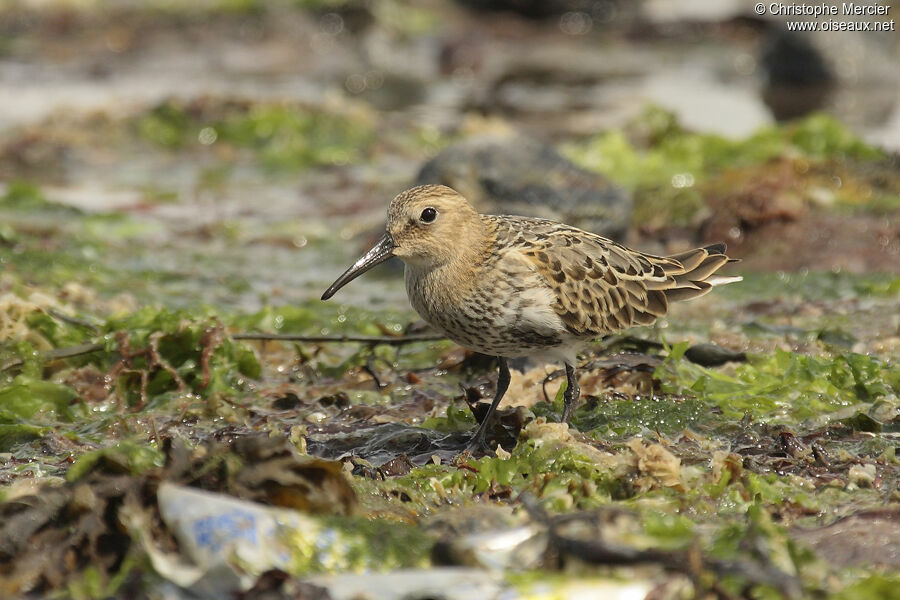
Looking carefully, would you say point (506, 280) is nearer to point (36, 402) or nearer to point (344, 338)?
point (344, 338)

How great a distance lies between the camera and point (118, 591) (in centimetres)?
337

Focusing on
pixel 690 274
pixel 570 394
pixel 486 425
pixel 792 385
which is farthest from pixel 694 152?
pixel 486 425

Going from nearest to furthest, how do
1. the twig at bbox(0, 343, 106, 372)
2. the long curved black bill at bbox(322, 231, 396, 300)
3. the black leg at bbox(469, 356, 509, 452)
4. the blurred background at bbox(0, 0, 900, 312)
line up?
the black leg at bbox(469, 356, 509, 452), the long curved black bill at bbox(322, 231, 396, 300), the twig at bbox(0, 343, 106, 372), the blurred background at bbox(0, 0, 900, 312)

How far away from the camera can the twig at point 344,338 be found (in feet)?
20.4

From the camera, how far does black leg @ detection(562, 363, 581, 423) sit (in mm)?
5340

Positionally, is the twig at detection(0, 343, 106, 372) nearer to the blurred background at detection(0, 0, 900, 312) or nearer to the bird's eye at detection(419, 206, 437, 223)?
the blurred background at detection(0, 0, 900, 312)

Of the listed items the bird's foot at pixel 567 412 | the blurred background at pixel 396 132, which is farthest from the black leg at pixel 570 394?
the blurred background at pixel 396 132

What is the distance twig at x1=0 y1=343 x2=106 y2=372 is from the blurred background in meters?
1.48

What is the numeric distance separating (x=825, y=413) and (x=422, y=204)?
2.06 meters

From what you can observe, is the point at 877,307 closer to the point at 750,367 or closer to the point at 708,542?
the point at 750,367

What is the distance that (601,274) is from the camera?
5.60m

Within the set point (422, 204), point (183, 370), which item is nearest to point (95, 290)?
point (183, 370)

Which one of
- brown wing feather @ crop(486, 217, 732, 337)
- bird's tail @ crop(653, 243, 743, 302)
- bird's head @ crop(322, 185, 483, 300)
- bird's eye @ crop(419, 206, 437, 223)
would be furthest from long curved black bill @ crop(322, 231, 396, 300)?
bird's tail @ crop(653, 243, 743, 302)

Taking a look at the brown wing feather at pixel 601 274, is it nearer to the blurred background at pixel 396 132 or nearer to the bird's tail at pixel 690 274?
the bird's tail at pixel 690 274
